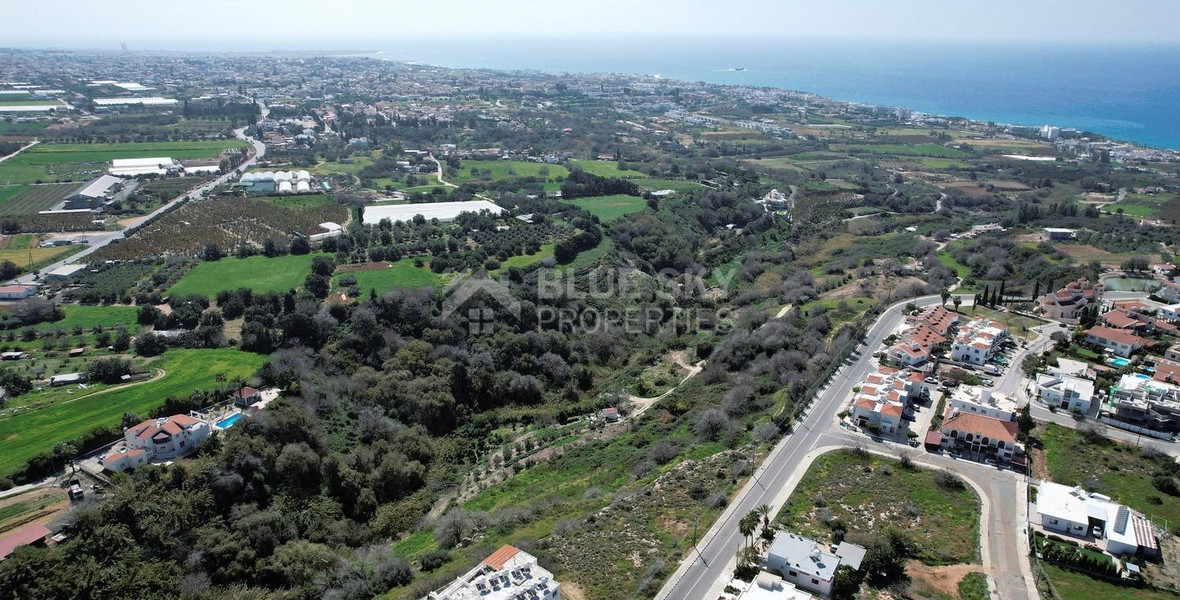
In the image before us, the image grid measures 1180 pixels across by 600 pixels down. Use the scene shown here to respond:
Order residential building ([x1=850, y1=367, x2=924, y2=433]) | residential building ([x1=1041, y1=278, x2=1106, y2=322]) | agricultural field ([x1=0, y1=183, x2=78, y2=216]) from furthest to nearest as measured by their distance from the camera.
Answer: agricultural field ([x1=0, y1=183, x2=78, y2=216]) → residential building ([x1=1041, y1=278, x2=1106, y2=322]) → residential building ([x1=850, y1=367, x2=924, y2=433])

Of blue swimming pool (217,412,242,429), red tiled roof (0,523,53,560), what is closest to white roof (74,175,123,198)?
blue swimming pool (217,412,242,429)

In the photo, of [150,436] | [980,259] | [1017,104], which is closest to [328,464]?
[150,436]

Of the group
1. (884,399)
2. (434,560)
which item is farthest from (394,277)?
(884,399)

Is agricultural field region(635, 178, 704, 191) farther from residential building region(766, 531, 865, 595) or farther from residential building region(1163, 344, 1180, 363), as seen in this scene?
residential building region(766, 531, 865, 595)

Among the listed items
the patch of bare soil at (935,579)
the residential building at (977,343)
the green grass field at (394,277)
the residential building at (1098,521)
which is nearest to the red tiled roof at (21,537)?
the green grass field at (394,277)

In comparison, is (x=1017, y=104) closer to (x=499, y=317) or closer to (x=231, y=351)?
(x=499, y=317)

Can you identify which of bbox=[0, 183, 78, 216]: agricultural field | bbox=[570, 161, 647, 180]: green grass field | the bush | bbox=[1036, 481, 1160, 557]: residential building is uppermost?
bbox=[570, 161, 647, 180]: green grass field
